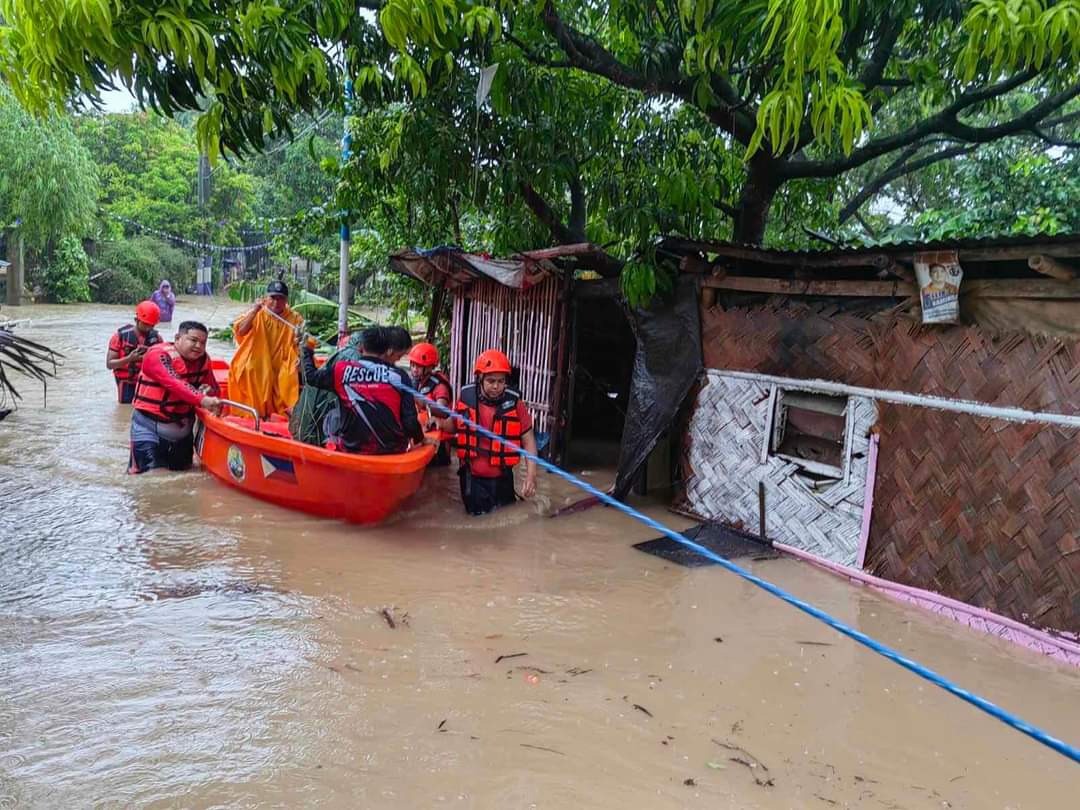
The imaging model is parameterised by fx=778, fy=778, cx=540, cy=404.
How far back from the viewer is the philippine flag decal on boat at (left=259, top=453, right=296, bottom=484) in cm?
601

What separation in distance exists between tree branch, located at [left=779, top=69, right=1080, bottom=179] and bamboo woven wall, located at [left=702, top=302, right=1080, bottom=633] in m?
1.90

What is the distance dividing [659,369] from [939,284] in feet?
7.90

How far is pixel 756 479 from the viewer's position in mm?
5938

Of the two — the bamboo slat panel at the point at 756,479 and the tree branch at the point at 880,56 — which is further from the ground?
the tree branch at the point at 880,56

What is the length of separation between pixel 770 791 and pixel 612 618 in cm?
171

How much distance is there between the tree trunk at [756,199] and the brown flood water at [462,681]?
10.1 ft

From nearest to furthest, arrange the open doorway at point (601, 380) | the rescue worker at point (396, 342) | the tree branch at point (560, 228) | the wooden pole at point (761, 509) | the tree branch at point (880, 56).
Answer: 1. the tree branch at point (880, 56)
2. the rescue worker at point (396, 342)
3. the wooden pole at point (761, 509)
4. the tree branch at point (560, 228)
5. the open doorway at point (601, 380)

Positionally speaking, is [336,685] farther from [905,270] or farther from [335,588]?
[905,270]

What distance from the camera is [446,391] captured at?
22.7ft

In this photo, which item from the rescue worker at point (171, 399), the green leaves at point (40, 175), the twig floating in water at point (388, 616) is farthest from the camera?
the green leaves at point (40, 175)

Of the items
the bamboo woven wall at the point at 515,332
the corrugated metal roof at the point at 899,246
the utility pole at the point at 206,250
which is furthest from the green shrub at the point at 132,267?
the corrugated metal roof at the point at 899,246

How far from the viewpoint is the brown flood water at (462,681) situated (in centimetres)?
303

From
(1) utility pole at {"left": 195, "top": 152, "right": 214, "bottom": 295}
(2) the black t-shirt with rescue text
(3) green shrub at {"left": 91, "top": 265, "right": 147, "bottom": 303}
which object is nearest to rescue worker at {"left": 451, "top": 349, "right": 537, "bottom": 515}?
(2) the black t-shirt with rescue text

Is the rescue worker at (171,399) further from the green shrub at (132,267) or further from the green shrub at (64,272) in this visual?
the green shrub at (132,267)
